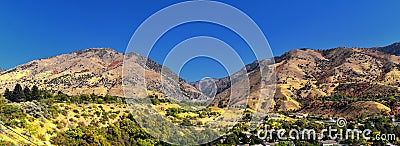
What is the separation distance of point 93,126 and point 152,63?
162m

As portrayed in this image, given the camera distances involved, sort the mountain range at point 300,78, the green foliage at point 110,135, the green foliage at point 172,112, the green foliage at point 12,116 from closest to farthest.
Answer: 1. the green foliage at point 12,116
2. the green foliage at point 110,135
3. the green foliage at point 172,112
4. the mountain range at point 300,78

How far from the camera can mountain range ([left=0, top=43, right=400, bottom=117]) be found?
91.9 meters

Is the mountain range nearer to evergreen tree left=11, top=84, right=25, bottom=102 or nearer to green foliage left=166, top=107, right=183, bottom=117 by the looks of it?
green foliage left=166, top=107, right=183, bottom=117

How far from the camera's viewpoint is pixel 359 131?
43.9 meters

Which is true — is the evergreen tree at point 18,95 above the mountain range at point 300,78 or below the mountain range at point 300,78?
below

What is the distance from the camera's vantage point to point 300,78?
424 feet

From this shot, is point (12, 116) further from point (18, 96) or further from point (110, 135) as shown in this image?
point (18, 96)

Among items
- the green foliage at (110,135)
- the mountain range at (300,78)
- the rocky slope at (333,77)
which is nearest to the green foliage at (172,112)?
the green foliage at (110,135)

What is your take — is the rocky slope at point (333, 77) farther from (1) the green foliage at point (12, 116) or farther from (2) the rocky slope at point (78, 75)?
(1) the green foliage at point (12, 116)

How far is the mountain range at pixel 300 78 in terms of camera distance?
302 ft

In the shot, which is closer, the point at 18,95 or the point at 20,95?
the point at 18,95

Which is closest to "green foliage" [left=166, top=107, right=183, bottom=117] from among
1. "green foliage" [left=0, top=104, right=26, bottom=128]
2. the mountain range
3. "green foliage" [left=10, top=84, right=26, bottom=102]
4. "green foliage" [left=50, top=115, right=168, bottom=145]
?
"green foliage" [left=50, top=115, right=168, bottom=145]

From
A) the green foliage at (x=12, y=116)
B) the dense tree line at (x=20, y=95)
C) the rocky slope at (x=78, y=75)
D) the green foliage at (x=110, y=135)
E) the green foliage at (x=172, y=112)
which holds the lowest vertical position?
the green foliage at (x=110, y=135)

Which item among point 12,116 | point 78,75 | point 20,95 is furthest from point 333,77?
point 12,116
